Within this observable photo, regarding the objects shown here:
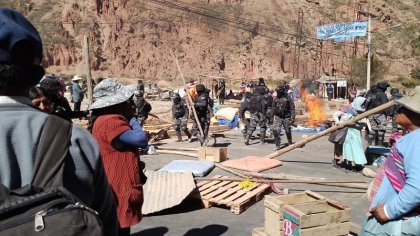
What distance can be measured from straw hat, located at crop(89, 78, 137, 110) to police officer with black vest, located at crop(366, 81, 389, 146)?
9.48m

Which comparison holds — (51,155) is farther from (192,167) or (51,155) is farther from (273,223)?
(192,167)

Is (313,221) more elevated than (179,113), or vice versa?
(179,113)

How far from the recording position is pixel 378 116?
12.1 m

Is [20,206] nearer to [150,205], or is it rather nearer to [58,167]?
[58,167]

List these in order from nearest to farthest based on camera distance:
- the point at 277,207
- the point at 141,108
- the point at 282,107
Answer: the point at 277,207 < the point at 282,107 < the point at 141,108

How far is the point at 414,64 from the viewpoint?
185ft

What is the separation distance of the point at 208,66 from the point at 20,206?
50276mm

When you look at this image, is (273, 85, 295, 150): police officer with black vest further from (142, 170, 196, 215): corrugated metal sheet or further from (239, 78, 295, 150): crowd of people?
(142, 170, 196, 215): corrugated metal sheet

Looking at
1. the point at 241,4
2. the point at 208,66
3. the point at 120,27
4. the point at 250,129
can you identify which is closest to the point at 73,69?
the point at 120,27

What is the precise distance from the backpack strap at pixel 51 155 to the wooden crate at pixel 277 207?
10.9 ft

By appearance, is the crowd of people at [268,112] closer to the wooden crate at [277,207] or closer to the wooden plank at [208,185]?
the wooden plank at [208,185]

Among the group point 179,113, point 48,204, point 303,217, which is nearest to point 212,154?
point 179,113

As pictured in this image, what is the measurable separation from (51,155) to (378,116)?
12.0 metres

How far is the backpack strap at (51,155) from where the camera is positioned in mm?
1298
